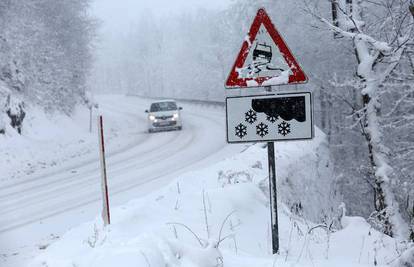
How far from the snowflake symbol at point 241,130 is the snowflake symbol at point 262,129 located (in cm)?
14

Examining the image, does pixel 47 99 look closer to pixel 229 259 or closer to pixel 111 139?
pixel 111 139

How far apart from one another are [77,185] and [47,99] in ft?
43.7

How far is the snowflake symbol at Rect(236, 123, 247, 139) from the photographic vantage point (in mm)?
4867

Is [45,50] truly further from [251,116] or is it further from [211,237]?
[251,116]

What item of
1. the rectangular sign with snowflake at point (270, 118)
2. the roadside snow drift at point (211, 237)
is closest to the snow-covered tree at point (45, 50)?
the roadside snow drift at point (211, 237)

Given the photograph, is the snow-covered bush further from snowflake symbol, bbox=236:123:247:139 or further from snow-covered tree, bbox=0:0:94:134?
snowflake symbol, bbox=236:123:247:139

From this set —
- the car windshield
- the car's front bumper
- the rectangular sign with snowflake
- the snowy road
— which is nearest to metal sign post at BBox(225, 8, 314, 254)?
the rectangular sign with snowflake

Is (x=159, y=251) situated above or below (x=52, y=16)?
below

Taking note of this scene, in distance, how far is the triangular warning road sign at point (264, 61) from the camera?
15.5 ft

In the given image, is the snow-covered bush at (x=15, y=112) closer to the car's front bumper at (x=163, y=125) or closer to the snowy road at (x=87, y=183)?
the snowy road at (x=87, y=183)

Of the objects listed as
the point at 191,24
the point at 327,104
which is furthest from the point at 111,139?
the point at 191,24

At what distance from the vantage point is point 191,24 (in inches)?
3915

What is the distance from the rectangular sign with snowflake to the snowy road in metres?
3.83

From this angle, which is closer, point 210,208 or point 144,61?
point 210,208
